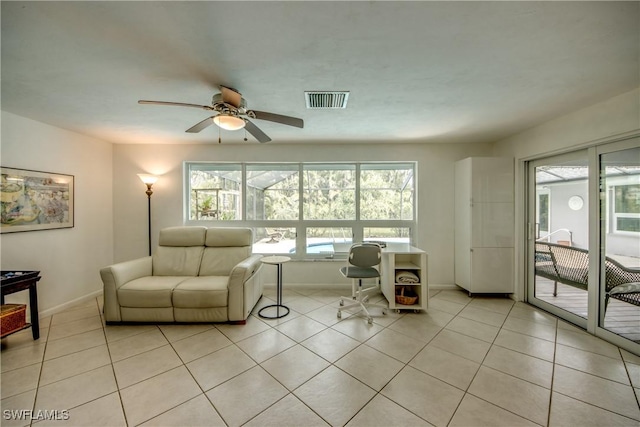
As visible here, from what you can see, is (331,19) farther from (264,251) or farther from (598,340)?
(598,340)

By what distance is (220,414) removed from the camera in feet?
5.00

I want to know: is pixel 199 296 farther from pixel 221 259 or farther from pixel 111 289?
pixel 111 289

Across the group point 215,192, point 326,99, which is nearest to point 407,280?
point 326,99

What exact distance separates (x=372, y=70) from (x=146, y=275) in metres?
3.64

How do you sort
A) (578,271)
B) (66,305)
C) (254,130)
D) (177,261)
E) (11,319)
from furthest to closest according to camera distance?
(177,261), (66,305), (578,271), (254,130), (11,319)

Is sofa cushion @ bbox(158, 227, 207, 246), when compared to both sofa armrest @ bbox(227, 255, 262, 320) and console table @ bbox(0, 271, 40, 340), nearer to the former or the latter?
sofa armrest @ bbox(227, 255, 262, 320)

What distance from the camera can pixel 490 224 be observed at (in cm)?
344

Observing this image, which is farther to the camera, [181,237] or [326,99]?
[181,237]

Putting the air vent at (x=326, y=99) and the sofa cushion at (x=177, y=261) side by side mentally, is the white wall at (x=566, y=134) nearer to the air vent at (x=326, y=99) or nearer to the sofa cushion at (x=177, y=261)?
the air vent at (x=326, y=99)

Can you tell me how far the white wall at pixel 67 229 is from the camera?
264cm

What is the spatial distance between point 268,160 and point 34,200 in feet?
9.53

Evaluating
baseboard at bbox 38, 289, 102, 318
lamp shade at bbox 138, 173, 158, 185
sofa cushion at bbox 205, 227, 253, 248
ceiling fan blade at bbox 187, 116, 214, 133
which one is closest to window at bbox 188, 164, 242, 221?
lamp shade at bbox 138, 173, 158, 185

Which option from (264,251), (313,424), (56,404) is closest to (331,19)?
(313,424)

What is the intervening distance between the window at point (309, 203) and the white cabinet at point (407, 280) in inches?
36.8
